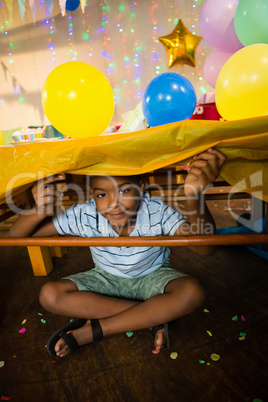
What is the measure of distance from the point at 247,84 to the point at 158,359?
83 cm

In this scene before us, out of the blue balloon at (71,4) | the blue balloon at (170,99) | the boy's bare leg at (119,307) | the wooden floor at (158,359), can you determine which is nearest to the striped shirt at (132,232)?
the boy's bare leg at (119,307)

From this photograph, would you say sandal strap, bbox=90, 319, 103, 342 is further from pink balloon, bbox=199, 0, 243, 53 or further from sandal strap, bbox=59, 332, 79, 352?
pink balloon, bbox=199, 0, 243, 53

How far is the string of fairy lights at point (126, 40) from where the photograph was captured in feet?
9.51

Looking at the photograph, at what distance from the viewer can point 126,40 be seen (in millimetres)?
3125

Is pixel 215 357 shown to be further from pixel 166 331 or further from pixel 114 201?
pixel 114 201

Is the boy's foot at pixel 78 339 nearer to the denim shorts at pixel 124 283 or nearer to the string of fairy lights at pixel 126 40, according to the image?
the denim shorts at pixel 124 283

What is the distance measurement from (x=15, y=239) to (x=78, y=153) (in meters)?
0.32

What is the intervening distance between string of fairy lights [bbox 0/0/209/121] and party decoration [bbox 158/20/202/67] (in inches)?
3.6

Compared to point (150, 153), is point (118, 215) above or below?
below

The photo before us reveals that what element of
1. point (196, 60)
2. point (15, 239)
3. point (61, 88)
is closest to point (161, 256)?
point (15, 239)

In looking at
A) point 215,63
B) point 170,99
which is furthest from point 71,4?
point 170,99

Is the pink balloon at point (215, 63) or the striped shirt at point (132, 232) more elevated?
the pink balloon at point (215, 63)

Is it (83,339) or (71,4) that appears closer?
(83,339)

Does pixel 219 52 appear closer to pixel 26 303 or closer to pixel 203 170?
pixel 203 170
